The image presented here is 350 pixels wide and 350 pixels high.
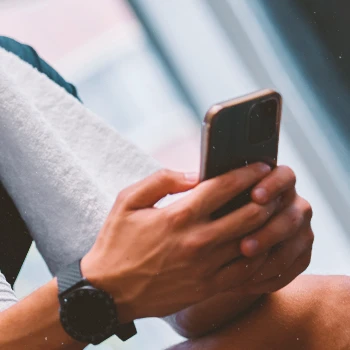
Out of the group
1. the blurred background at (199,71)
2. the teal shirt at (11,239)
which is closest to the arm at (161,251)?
the teal shirt at (11,239)

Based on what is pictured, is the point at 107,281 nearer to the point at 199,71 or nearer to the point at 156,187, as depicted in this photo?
the point at 156,187

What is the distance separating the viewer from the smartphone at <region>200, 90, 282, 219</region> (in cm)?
34

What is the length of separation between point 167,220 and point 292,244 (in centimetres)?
11

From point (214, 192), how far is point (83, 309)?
0.40ft

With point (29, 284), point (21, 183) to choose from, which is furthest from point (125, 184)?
point (29, 284)

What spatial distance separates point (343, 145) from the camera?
0.73m

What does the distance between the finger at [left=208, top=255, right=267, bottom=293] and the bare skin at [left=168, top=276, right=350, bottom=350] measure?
7 centimetres

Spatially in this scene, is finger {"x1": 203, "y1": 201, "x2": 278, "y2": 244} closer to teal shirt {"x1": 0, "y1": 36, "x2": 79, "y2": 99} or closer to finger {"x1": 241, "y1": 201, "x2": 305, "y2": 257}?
finger {"x1": 241, "y1": 201, "x2": 305, "y2": 257}

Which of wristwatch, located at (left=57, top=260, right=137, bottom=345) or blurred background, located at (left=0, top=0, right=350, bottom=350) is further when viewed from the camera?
blurred background, located at (left=0, top=0, right=350, bottom=350)

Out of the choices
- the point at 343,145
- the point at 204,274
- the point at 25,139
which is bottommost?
the point at 343,145

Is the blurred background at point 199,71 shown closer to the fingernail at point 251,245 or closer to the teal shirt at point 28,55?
the teal shirt at point 28,55

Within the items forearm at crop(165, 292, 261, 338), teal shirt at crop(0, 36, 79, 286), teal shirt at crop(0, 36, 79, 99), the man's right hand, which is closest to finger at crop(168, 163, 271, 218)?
the man's right hand

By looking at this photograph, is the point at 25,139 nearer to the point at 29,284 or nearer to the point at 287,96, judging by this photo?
the point at 29,284

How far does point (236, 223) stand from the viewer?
35cm
